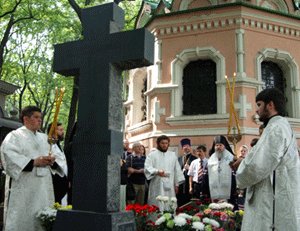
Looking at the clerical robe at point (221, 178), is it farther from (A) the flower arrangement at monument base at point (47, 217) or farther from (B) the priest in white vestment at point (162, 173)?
(A) the flower arrangement at monument base at point (47, 217)

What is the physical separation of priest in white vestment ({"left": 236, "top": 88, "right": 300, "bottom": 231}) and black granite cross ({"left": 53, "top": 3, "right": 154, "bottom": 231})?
149 cm

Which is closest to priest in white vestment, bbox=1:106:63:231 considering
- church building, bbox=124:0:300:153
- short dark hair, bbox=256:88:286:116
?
short dark hair, bbox=256:88:286:116

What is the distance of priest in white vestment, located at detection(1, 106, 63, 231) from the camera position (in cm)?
521

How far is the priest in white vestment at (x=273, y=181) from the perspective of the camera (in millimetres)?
3859

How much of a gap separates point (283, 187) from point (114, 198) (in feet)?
6.15

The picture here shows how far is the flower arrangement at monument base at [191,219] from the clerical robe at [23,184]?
1.60m

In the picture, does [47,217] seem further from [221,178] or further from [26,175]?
[221,178]

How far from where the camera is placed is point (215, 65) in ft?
50.2

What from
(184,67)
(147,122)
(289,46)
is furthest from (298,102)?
(147,122)

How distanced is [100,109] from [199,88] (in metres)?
11.2

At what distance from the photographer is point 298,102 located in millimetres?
15328

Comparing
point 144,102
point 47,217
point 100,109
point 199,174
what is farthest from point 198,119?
point 100,109

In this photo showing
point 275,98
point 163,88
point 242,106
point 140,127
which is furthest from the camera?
point 140,127

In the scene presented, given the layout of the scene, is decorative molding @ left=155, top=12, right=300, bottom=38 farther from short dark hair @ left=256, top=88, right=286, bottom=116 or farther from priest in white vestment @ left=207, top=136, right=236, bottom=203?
short dark hair @ left=256, top=88, right=286, bottom=116
